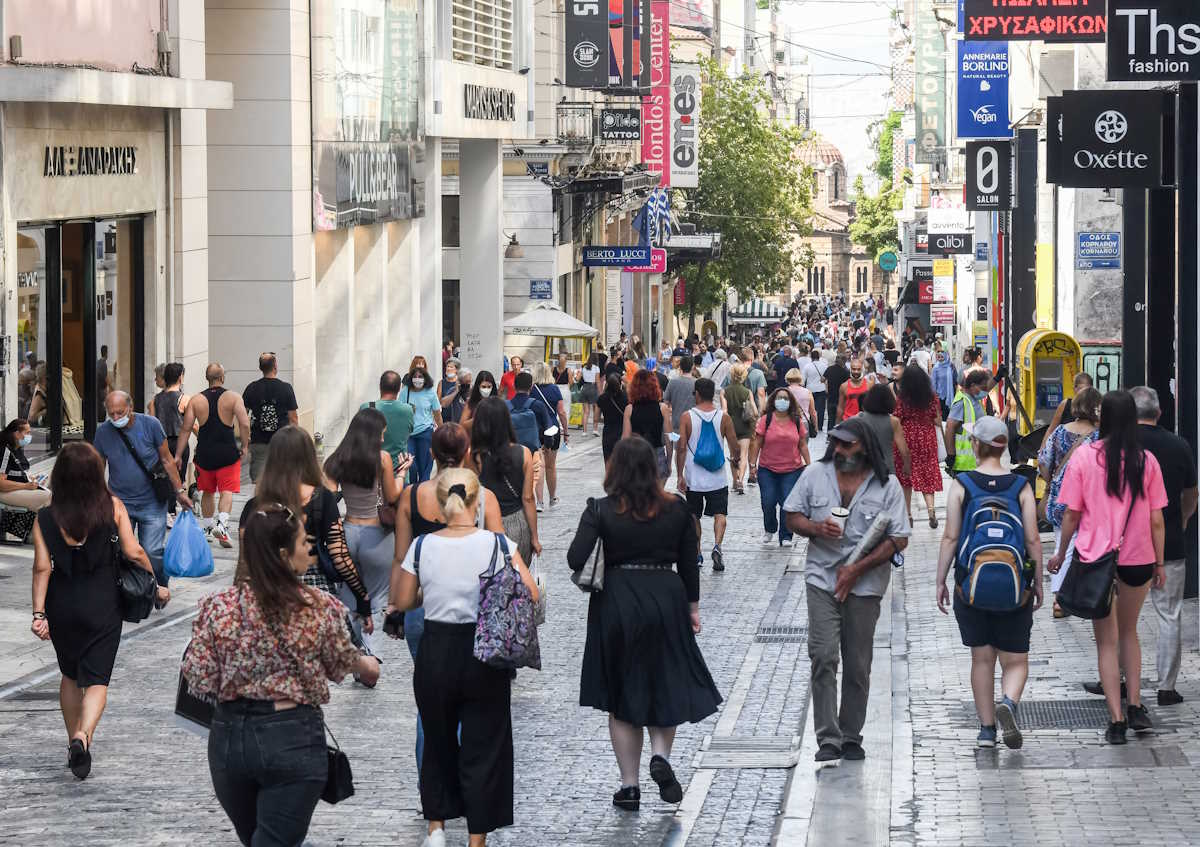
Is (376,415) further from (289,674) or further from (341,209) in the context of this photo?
(341,209)

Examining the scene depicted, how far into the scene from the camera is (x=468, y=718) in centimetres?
755

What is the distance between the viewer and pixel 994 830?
26.3 feet

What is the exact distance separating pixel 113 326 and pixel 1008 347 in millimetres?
22951

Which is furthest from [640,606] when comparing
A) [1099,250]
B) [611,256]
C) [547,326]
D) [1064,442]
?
[611,256]

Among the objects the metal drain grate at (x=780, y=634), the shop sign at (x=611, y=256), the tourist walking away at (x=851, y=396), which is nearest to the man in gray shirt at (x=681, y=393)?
the tourist walking away at (x=851, y=396)

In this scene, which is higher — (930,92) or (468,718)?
(930,92)

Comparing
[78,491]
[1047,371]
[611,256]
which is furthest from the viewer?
[611,256]

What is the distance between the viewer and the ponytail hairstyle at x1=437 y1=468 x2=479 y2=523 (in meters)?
7.58

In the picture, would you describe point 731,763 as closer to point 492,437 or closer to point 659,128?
point 492,437

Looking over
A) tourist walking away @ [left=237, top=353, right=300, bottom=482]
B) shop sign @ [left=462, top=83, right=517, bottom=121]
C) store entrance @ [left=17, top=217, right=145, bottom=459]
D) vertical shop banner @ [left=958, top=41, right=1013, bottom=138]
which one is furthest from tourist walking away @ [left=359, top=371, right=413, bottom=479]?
vertical shop banner @ [left=958, top=41, right=1013, bottom=138]

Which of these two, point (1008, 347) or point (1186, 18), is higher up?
point (1186, 18)

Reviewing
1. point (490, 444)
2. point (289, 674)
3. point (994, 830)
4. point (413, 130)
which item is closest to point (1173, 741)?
point (994, 830)

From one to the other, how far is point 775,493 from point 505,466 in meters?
7.03

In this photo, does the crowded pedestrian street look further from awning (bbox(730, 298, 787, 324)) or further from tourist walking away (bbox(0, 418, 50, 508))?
awning (bbox(730, 298, 787, 324))
